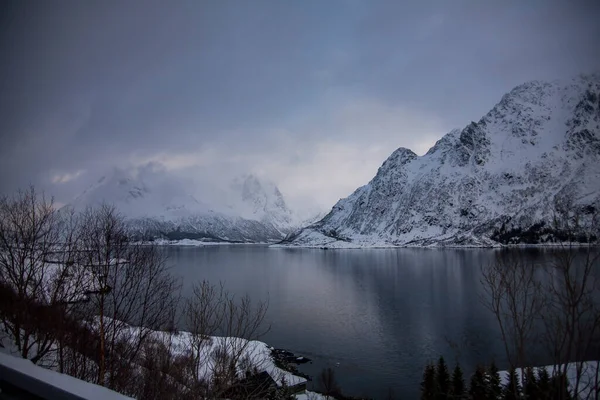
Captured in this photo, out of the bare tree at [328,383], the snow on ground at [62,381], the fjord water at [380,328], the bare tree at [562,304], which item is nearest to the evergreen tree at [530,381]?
the bare tree at [562,304]

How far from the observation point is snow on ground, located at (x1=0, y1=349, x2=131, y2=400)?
2.89 meters

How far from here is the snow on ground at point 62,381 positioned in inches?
114

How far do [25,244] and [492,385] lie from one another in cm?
2049

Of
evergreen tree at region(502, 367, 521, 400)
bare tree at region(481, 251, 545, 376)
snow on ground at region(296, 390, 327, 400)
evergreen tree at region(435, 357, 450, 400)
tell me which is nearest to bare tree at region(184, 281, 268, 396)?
snow on ground at region(296, 390, 327, 400)

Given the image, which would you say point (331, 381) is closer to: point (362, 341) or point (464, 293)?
point (362, 341)

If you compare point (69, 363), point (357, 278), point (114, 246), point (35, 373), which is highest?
point (114, 246)

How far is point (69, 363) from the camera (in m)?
10.7

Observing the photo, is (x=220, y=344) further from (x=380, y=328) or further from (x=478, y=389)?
(x=380, y=328)

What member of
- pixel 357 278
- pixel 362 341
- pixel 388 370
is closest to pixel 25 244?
pixel 388 370

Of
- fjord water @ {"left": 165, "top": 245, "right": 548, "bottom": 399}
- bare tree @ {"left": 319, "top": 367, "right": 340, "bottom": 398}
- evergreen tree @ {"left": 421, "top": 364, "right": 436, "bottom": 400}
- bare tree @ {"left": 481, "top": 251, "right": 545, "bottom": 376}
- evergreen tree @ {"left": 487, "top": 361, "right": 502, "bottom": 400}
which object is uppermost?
bare tree @ {"left": 481, "top": 251, "right": 545, "bottom": 376}

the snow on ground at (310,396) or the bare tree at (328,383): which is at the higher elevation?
the snow on ground at (310,396)

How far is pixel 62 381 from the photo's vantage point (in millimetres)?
3117

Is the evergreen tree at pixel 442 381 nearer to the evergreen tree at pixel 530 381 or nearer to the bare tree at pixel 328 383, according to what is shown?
the bare tree at pixel 328 383

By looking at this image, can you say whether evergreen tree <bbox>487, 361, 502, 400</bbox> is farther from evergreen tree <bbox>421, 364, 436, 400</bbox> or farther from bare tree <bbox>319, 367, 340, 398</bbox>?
bare tree <bbox>319, 367, 340, 398</bbox>
